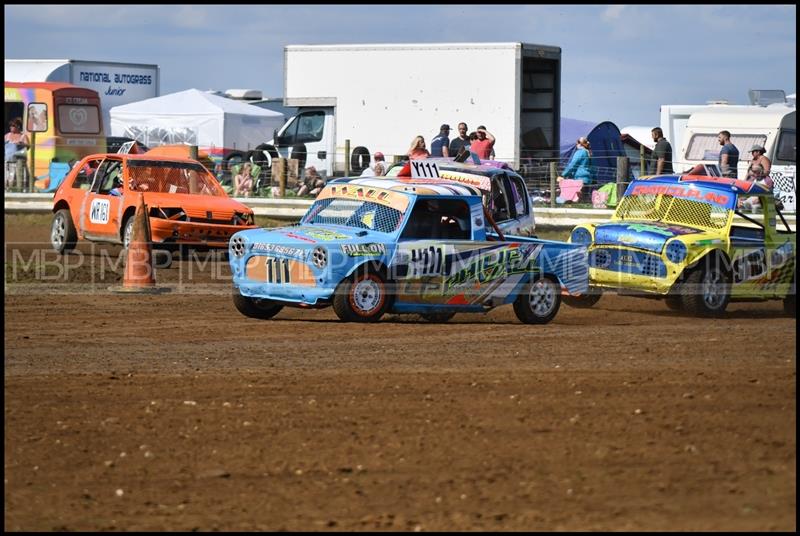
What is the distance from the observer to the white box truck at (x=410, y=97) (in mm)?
27797

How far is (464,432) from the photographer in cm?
809

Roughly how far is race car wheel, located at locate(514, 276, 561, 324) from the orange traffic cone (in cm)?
488

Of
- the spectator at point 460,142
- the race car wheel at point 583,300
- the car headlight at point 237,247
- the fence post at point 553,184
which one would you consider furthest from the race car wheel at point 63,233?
the fence post at point 553,184

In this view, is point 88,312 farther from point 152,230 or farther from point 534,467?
point 534,467

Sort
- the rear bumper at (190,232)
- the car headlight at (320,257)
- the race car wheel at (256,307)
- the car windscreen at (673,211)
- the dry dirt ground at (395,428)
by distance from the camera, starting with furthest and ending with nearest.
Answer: the rear bumper at (190,232)
the car windscreen at (673,211)
the race car wheel at (256,307)
the car headlight at (320,257)
the dry dirt ground at (395,428)

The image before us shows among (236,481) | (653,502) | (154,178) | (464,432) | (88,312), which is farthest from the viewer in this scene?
(154,178)

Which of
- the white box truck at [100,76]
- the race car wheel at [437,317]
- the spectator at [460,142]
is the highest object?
the white box truck at [100,76]

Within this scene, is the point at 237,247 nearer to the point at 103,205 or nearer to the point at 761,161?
the point at 103,205

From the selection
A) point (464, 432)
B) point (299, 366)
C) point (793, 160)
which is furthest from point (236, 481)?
point (793, 160)

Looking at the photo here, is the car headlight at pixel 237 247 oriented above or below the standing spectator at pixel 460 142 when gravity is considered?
below

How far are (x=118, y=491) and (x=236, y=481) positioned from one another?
1.97 ft

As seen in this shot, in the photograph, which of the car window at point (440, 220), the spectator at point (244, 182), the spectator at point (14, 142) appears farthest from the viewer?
the spectator at point (14, 142)

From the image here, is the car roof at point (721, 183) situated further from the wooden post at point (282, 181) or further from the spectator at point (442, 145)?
the wooden post at point (282, 181)

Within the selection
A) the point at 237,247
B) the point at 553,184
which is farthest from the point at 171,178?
the point at 553,184
